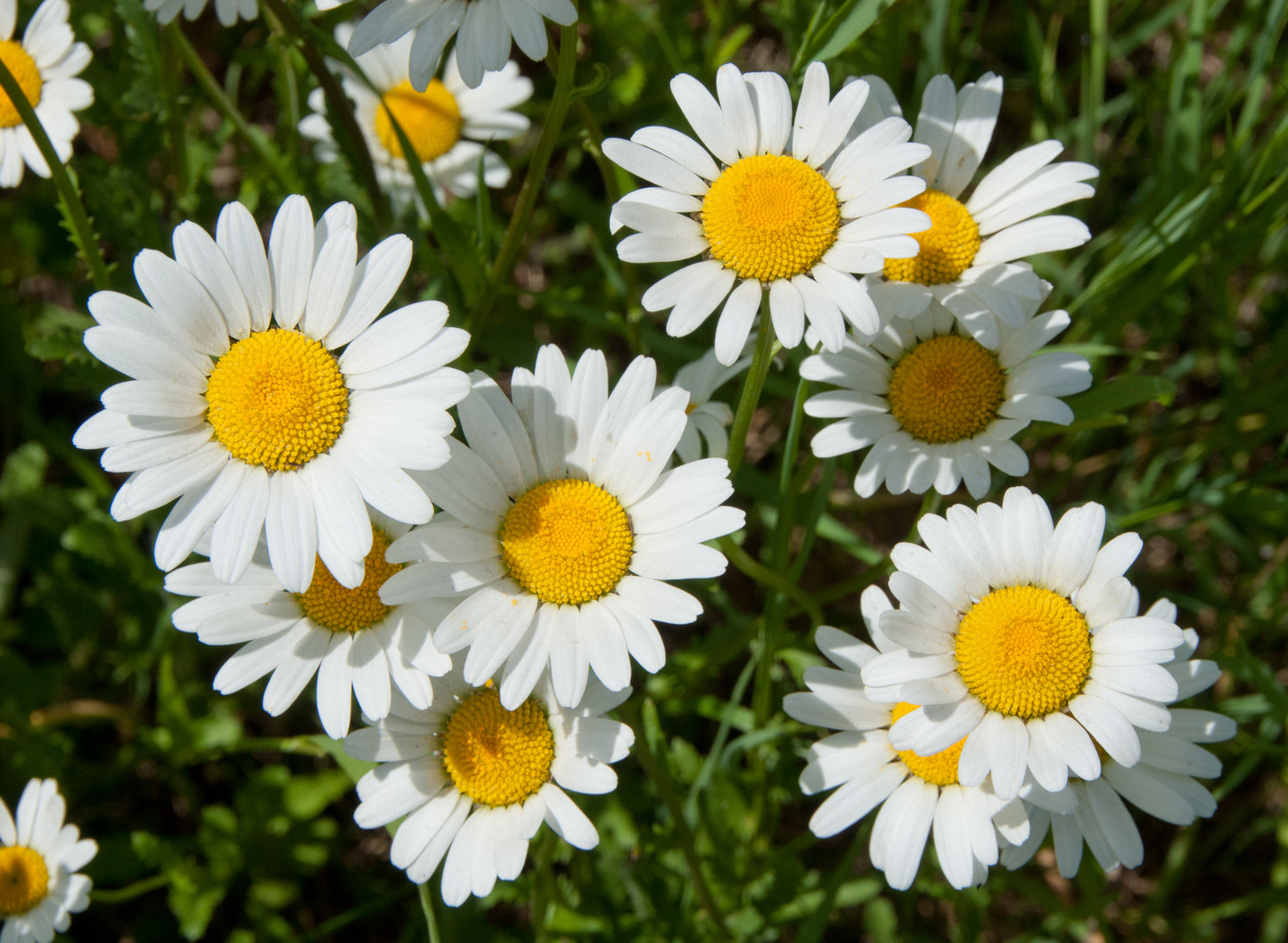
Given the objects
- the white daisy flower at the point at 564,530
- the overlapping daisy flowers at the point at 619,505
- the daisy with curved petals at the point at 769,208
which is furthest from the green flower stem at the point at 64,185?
the daisy with curved petals at the point at 769,208

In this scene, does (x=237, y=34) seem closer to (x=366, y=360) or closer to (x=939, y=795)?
(x=366, y=360)

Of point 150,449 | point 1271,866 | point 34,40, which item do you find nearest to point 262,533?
point 150,449

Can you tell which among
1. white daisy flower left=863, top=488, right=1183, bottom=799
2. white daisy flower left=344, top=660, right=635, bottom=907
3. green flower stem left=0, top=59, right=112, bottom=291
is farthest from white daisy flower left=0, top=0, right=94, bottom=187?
white daisy flower left=863, top=488, right=1183, bottom=799

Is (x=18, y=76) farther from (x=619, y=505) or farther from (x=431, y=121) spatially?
(x=619, y=505)

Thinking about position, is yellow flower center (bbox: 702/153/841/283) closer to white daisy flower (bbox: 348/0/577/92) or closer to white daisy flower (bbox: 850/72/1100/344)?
white daisy flower (bbox: 850/72/1100/344)

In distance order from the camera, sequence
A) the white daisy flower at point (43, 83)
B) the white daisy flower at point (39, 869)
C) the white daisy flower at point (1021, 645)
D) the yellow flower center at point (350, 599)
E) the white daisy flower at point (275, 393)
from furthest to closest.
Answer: the white daisy flower at point (43, 83), the white daisy flower at point (39, 869), the yellow flower center at point (350, 599), the white daisy flower at point (1021, 645), the white daisy flower at point (275, 393)

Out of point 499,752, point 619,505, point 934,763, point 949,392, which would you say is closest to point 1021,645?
point 934,763

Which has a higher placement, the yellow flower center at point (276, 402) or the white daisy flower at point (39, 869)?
the yellow flower center at point (276, 402)

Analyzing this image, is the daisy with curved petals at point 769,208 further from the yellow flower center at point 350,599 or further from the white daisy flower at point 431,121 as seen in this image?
the white daisy flower at point 431,121
